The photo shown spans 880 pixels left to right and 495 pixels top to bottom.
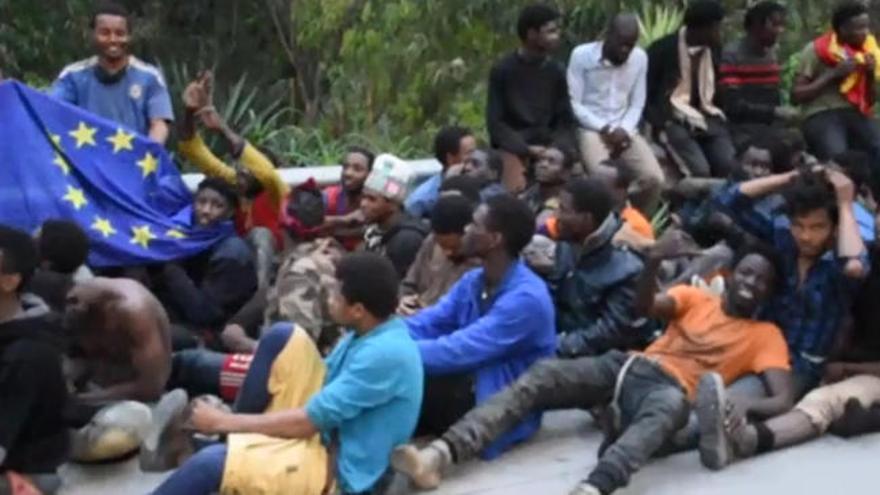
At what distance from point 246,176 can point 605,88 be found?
95.6 inches

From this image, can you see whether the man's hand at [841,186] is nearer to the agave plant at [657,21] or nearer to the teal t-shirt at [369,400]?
the teal t-shirt at [369,400]

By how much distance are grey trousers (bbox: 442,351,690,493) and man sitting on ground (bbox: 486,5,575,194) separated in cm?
290

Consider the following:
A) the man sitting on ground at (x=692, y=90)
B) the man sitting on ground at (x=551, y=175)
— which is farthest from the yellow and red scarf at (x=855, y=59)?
the man sitting on ground at (x=551, y=175)

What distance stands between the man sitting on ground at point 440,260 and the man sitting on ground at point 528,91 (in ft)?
6.34

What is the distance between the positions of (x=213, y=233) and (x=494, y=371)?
2.13 m

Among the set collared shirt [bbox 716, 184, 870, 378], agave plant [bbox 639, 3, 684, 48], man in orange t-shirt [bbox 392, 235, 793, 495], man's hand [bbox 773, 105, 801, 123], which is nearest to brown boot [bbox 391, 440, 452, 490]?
man in orange t-shirt [bbox 392, 235, 793, 495]

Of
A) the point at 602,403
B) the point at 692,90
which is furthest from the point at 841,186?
the point at 692,90

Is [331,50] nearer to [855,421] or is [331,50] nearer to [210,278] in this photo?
[210,278]

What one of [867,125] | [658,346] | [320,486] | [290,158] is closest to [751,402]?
[658,346]

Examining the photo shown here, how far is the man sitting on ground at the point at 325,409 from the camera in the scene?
609 centimetres

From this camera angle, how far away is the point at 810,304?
24.2ft

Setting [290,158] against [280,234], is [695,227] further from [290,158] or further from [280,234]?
[290,158]

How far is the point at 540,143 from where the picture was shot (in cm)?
994

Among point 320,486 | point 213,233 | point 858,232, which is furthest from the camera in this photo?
point 213,233
